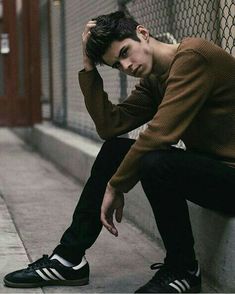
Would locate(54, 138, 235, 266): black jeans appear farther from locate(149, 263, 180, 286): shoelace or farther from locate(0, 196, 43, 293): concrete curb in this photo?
locate(0, 196, 43, 293): concrete curb

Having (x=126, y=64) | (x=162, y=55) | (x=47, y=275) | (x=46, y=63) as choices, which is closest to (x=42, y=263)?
(x=47, y=275)

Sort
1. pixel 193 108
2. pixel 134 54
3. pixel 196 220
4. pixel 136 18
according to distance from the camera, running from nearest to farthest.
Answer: pixel 193 108 → pixel 134 54 → pixel 196 220 → pixel 136 18

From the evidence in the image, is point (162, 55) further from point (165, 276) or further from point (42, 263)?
point (42, 263)

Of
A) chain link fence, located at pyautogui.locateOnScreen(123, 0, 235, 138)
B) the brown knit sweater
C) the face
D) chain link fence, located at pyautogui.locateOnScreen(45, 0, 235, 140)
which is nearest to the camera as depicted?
the brown knit sweater

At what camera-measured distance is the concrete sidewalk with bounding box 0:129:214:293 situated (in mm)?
3607

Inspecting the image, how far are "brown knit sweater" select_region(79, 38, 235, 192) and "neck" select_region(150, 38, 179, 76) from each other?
4cm

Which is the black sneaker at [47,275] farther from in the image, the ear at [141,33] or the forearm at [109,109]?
the ear at [141,33]

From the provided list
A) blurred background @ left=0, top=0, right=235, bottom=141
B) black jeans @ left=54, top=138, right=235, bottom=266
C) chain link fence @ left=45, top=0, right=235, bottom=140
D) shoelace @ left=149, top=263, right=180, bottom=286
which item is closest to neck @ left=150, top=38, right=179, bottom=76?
black jeans @ left=54, top=138, right=235, bottom=266

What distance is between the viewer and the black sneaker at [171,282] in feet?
10.4

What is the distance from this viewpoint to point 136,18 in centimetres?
568

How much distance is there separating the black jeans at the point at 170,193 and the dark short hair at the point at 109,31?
21.8 inches

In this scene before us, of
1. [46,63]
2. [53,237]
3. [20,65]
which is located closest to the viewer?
[53,237]

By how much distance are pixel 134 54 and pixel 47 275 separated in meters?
1.23

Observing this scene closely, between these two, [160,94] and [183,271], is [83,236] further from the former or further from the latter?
[160,94]
